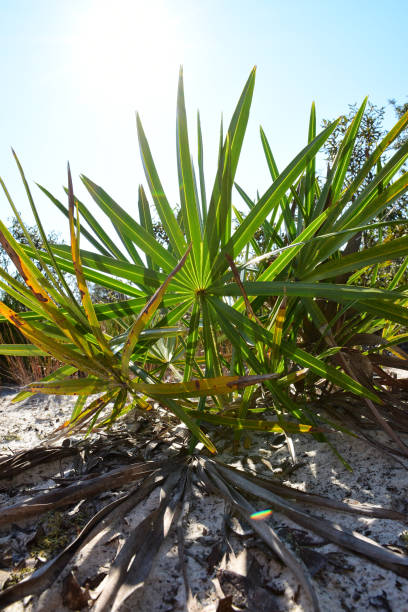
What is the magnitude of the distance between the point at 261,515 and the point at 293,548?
107 millimetres

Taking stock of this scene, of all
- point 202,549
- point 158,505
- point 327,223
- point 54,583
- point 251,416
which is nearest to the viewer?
point 54,583

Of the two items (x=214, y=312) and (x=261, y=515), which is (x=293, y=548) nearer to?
(x=261, y=515)

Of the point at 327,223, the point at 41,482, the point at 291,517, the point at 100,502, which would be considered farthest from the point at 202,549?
the point at 327,223

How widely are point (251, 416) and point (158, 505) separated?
0.64 metres

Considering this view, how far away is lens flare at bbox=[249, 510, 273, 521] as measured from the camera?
3.21 feet

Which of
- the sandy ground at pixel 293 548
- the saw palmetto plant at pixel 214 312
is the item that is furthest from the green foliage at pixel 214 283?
the sandy ground at pixel 293 548

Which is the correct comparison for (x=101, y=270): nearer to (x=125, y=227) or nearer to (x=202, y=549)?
(x=125, y=227)

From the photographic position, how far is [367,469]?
4.13 ft

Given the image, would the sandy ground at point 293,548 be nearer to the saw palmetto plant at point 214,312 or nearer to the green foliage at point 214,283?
the saw palmetto plant at point 214,312

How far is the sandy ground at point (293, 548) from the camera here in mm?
785

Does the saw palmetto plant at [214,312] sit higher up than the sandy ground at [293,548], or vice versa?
the saw palmetto plant at [214,312]

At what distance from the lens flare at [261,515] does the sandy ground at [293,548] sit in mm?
27

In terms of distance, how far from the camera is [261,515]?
3.28 ft

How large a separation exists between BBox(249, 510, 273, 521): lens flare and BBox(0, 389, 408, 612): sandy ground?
3 cm
